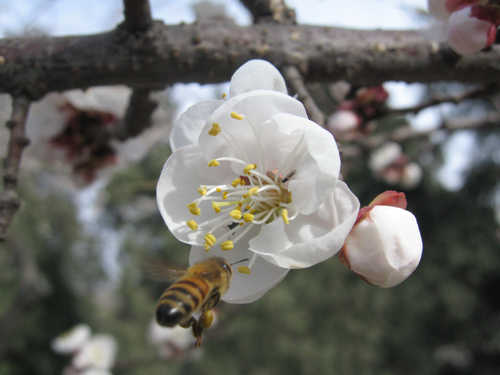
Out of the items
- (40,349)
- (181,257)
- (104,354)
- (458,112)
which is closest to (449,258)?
Result: (458,112)

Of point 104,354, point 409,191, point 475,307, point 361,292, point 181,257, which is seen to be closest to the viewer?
point 104,354

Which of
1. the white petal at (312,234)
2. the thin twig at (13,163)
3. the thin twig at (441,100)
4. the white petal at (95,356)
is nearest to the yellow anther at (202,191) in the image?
the white petal at (312,234)

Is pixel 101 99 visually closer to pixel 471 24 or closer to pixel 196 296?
pixel 196 296

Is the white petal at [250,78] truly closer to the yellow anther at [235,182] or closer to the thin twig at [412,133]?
the yellow anther at [235,182]

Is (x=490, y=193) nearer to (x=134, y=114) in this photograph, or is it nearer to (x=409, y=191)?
(x=409, y=191)

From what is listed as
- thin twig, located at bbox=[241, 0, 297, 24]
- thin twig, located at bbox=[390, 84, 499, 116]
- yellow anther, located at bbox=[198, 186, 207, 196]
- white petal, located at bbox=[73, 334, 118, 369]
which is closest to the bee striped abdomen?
yellow anther, located at bbox=[198, 186, 207, 196]

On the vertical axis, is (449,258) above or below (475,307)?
above
